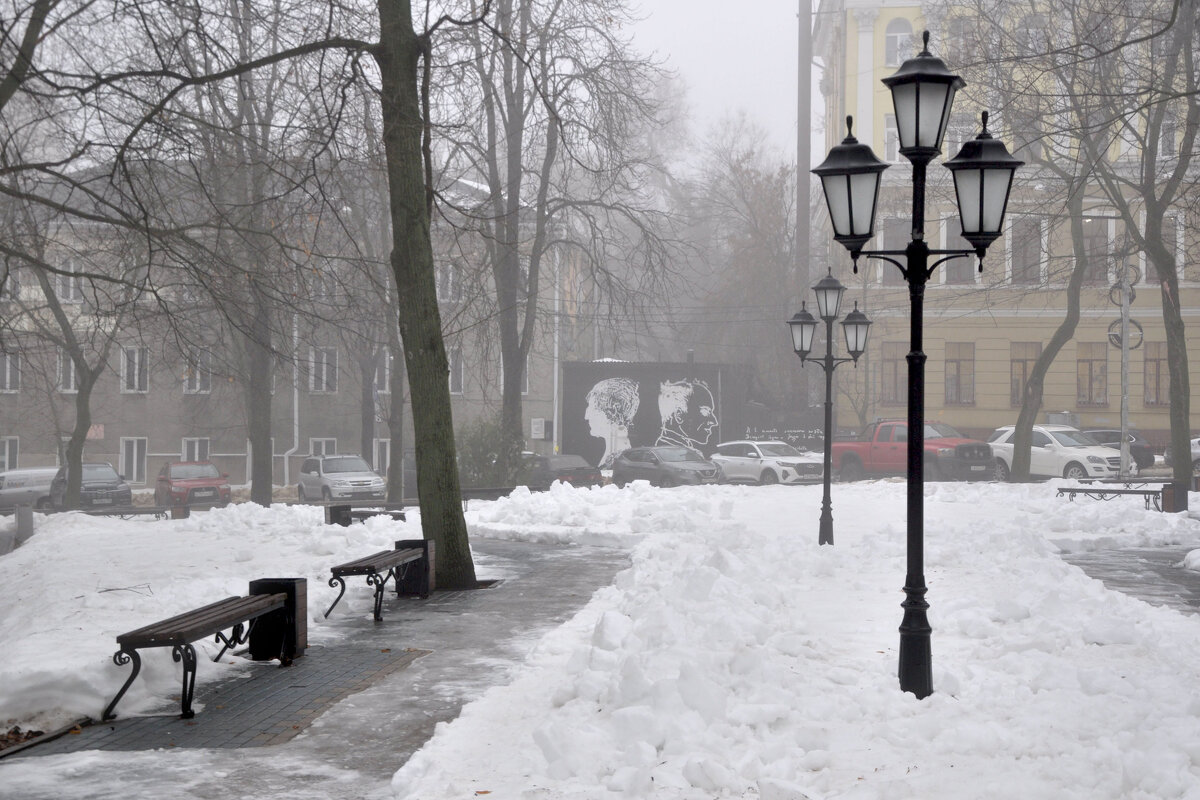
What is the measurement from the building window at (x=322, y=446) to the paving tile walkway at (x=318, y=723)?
3895 centimetres

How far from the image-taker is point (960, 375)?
48438mm

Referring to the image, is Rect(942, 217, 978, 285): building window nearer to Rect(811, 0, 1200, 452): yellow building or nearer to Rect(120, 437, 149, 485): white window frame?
Rect(811, 0, 1200, 452): yellow building

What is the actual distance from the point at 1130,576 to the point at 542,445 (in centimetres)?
3772

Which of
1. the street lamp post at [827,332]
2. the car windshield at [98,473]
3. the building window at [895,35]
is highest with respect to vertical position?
the building window at [895,35]

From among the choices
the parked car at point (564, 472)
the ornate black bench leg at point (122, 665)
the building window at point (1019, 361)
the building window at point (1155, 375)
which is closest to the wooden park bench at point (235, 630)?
the ornate black bench leg at point (122, 665)

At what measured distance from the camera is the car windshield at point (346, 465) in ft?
132

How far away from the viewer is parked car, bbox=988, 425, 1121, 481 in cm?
3462

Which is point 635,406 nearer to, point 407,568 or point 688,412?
point 688,412

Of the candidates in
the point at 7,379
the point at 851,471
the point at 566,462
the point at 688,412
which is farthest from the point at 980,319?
the point at 7,379

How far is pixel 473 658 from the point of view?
31.4ft

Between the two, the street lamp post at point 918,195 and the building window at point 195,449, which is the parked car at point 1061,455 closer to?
the street lamp post at point 918,195

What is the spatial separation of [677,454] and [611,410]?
9.86 meters

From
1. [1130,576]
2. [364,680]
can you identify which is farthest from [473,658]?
[1130,576]

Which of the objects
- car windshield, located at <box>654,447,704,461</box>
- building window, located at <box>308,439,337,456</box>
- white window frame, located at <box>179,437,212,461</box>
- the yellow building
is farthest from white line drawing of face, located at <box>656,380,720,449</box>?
white window frame, located at <box>179,437,212,461</box>
